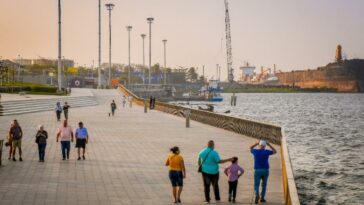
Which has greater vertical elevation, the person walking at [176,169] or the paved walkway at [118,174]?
the person walking at [176,169]

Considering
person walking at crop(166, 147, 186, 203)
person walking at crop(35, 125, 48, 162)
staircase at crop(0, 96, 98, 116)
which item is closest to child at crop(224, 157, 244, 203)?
person walking at crop(166, 147, 186, 203)

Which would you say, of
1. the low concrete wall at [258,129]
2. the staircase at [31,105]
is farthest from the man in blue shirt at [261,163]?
the staircase at [31,105]

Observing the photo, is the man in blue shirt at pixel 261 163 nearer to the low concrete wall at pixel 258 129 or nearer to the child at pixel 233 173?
the child at pixel 233 173

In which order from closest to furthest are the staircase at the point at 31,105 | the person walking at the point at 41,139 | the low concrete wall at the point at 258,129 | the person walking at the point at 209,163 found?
the person walking at the point at 209,163
the low concrete wall at the point at 258,129
the person walking at the point at 41,139
the staircase at the point at 31,105

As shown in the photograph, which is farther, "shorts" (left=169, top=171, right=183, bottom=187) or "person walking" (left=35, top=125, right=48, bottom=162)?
"person walking" (left=35, top=125, right=48, bottom=162)

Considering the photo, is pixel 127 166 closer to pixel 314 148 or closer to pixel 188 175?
pixel 188 175

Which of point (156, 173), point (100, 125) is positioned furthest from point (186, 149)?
point (100, 125)

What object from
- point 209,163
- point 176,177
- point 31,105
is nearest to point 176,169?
point 176,177

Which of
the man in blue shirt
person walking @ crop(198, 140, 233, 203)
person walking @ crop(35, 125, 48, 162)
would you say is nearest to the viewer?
person walking @ crop(198, 140, 233, 203)

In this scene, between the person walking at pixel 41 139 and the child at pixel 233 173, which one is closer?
the child at pixel 233 173

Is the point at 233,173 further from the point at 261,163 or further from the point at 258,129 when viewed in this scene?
the point at 258,129

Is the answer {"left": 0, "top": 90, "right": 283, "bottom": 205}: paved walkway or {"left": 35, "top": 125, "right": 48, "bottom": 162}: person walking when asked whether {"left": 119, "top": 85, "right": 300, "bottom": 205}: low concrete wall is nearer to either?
{"left": 0, "top": 90, "right": 283, "bottom": 205}: paved walkway

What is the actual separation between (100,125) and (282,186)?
24502 mm

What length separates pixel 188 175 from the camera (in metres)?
18.7
